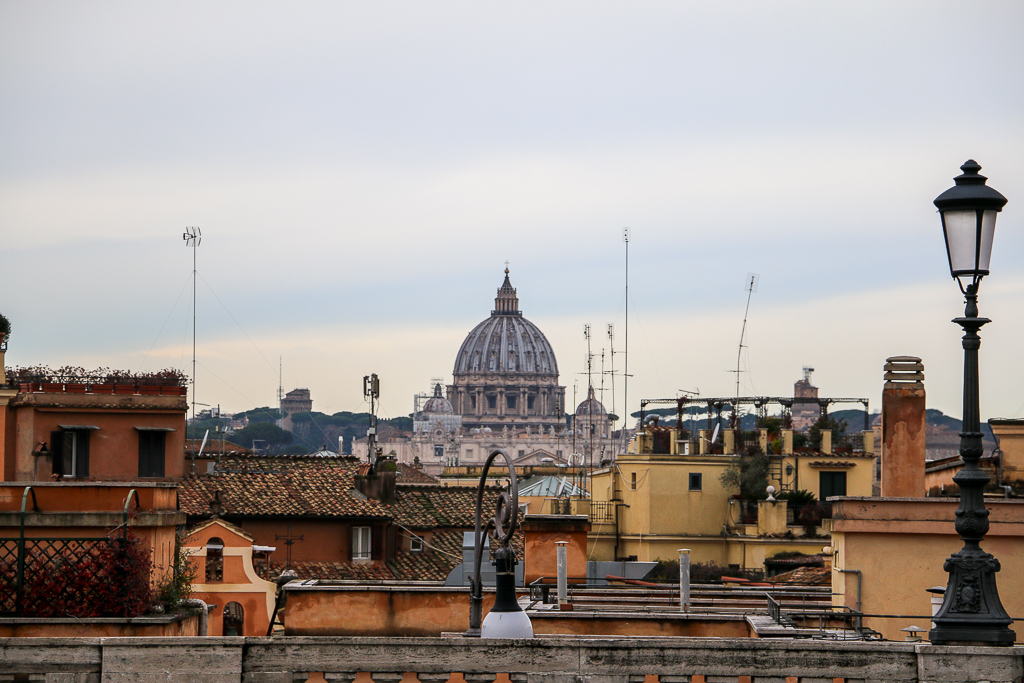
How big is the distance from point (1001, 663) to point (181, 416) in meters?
24.7

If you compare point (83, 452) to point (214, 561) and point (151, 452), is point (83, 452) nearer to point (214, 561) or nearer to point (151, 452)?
point (151, 452)

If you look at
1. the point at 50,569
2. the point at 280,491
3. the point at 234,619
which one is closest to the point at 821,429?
the point at 280,491

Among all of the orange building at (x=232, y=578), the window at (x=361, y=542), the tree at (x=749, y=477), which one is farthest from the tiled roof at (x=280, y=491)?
the tree at (x=749, y=477)

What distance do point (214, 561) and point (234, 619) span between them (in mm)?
1125

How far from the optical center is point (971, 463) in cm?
750

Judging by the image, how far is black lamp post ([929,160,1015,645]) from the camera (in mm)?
7277

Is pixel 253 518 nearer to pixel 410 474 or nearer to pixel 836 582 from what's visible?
pixel 836 582

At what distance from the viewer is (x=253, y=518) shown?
30141 millimetres

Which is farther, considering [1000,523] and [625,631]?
[1000,523]

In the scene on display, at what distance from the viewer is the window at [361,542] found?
31.3m

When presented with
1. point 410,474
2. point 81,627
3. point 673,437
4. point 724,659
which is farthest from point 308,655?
point 410,474

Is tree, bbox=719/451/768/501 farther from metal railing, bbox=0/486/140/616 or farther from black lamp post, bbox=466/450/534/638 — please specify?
black lamp post, bbox=466/450/534/638

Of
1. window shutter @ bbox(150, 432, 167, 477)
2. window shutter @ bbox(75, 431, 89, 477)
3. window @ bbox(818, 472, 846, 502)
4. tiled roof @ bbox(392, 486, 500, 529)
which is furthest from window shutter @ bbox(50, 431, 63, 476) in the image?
window @ bbox(818, 472, 846, 502)

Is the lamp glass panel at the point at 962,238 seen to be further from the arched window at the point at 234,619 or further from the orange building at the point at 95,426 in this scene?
the orange building at the point at 95,426
